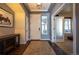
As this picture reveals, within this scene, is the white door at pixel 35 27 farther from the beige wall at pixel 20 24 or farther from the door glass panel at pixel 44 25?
the beige wall at pixel 20 24

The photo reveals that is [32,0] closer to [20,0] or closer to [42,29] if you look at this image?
[20,0]

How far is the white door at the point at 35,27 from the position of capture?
27.8 feet

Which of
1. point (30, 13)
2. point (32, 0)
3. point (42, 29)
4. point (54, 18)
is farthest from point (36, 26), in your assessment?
point (32, 0)

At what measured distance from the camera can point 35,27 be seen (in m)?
8.55

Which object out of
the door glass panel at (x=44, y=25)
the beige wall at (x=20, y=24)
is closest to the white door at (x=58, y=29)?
the door glass panel at (x=44, y=25)

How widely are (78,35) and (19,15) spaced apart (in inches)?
175

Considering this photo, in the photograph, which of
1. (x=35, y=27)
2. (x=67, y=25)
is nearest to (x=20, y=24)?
(x=35, y=27)

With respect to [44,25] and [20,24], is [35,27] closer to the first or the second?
[44,25]

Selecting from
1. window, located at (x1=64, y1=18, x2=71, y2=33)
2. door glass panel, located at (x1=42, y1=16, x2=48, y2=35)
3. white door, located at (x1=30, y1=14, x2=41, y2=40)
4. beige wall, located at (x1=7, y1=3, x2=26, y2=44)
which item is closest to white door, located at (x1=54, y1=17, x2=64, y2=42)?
door glass panel, located at (x1=42, y1=16, x2=48, y2=35)

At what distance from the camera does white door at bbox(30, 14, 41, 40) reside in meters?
8.48

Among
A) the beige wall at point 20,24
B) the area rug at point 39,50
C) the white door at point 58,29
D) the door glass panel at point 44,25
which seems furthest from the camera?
the door glass panel at point 44,25

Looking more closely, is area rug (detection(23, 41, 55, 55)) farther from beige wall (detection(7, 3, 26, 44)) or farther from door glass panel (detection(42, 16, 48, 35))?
door glass panel (detection(42, 16, 48, 35))

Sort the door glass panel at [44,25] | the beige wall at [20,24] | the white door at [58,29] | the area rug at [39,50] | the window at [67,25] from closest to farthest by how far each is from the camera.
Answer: the area rug at [39,50] < the beige wall at [20,24] < the white door at [58,29] < the door glass panel at [44,25] < the window at [67,25]
